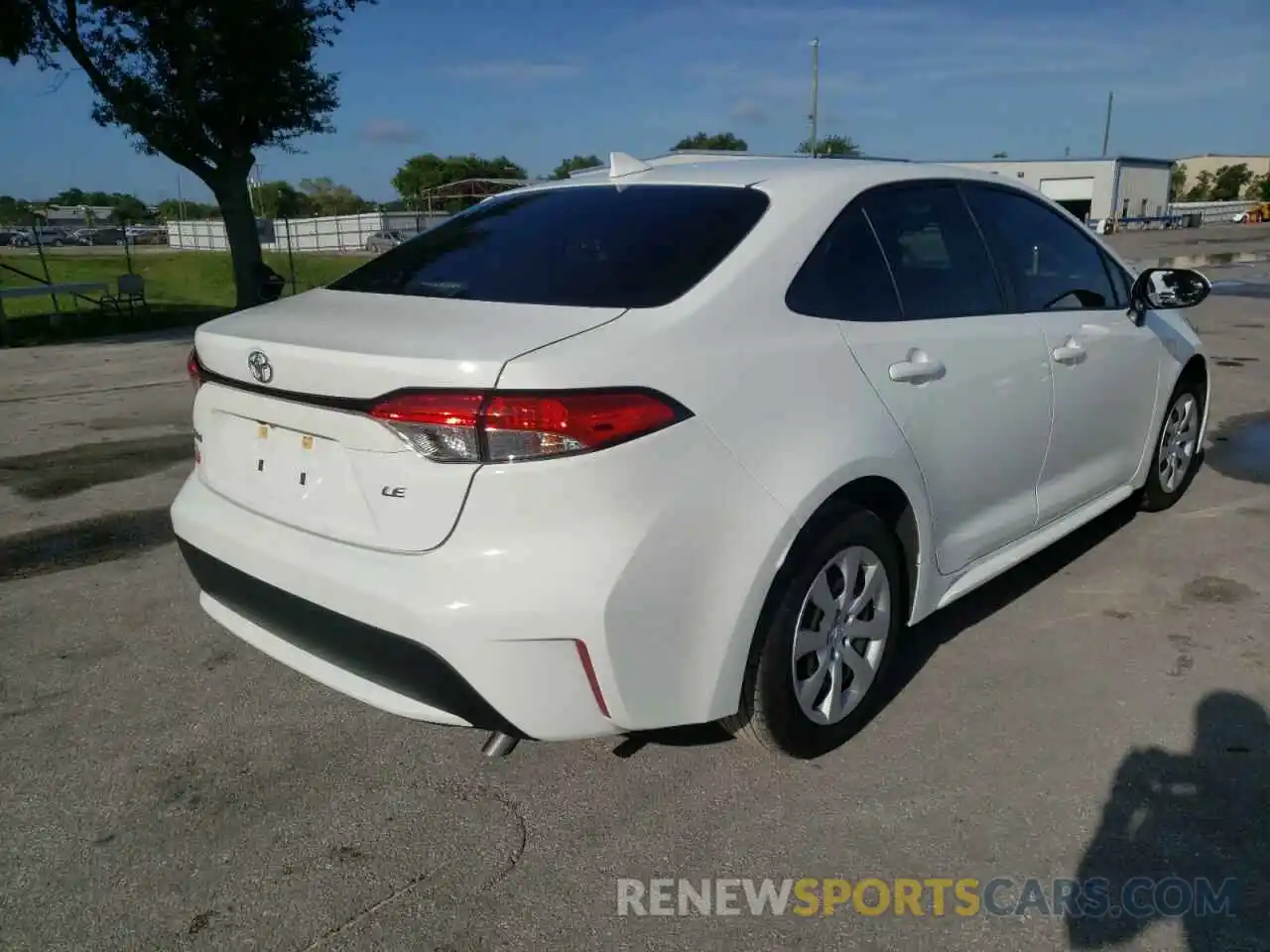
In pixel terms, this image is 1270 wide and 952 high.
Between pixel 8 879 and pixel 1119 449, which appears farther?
pixel 1119 449

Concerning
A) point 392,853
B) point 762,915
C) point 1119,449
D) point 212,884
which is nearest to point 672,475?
point 762,915

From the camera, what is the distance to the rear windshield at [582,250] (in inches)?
102

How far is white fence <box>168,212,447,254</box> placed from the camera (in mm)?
48812

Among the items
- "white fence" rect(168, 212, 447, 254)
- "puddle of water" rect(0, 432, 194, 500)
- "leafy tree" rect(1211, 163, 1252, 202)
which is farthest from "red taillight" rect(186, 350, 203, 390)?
"leafy tree" rect(1211, 163, 1252, 202)

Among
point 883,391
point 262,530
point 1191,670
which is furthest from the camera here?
point 1191,670

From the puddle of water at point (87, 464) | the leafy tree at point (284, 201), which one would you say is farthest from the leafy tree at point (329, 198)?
the puddle of water at point (87, 464)

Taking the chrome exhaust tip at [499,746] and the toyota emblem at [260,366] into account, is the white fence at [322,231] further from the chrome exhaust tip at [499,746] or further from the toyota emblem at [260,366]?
the chrome exhaust tip at [499,746]

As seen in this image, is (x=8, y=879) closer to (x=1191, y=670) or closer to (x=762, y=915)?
(x=762, y=915)

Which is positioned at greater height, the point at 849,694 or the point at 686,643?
the point at 686,643

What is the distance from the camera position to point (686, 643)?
235 cm

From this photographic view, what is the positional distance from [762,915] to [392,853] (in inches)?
37.0

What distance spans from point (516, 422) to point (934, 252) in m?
1.81

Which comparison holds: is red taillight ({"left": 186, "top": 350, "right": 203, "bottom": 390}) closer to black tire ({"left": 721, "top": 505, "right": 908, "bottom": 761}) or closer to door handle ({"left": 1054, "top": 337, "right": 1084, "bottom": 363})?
black tire ({"left": 721, "top": 505, "right": 908, "bottom": 761})

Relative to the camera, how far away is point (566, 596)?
7.15 feet
